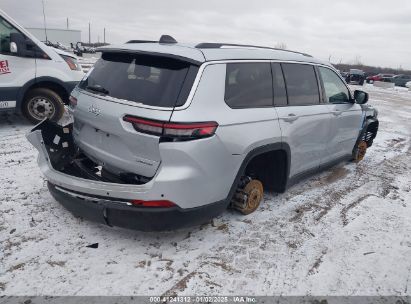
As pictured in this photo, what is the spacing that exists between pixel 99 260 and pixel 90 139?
1.15 m

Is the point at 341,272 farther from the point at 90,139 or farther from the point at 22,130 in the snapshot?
the point at 22,130

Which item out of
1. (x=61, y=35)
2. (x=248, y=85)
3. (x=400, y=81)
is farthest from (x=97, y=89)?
(x=61, y=35)

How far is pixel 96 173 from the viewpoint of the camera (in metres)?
3.66

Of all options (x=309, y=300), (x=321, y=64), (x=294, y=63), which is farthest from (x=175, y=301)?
(x=321, y=64)

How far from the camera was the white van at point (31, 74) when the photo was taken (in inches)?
231

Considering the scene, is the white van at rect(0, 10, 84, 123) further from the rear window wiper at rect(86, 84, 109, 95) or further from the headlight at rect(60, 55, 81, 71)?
the rear window wiper at rect(86, 84, 109, 95)

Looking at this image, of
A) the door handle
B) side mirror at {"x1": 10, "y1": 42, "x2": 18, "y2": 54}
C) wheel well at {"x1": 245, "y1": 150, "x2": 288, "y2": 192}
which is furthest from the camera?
side mirror at {"x1": 10, "y1": 42, "x2": 18, "y2": 54}

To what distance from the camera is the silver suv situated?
2.76 metres

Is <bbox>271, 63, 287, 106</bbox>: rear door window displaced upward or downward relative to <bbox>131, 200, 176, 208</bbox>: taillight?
upward

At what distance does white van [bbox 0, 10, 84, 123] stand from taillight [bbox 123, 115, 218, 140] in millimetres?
4295

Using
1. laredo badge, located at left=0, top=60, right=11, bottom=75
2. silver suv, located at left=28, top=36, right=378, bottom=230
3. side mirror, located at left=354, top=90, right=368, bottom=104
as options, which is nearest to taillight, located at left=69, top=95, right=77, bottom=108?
silver suv, located at left=28, top=36, right=378, bottom=230

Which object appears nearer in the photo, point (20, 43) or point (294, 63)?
point (294, 63)

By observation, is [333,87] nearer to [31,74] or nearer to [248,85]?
[248,85]

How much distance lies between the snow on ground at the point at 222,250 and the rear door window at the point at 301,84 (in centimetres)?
127
